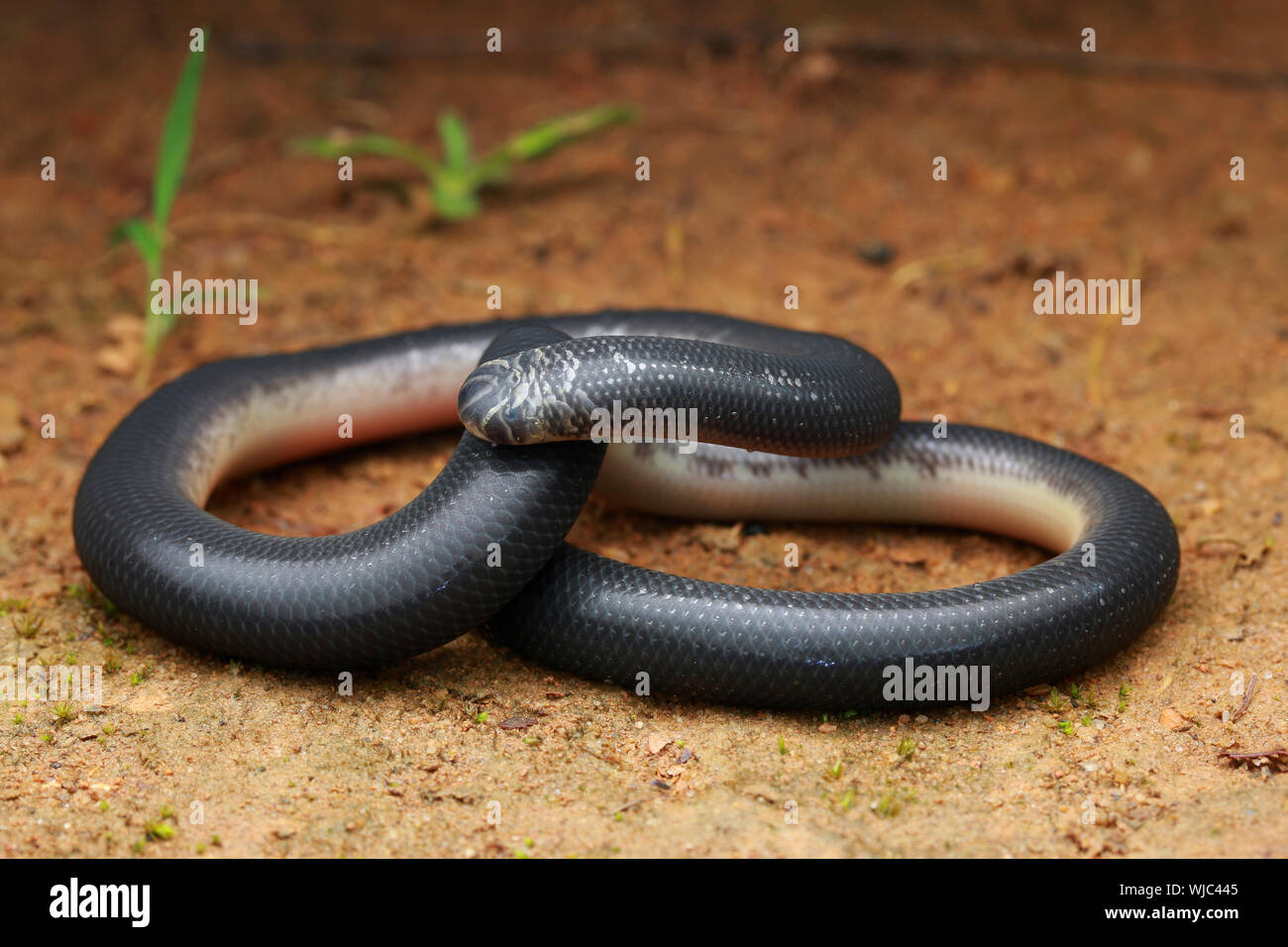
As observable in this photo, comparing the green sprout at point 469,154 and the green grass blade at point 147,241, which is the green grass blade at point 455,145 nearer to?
the green sprout at point 469,154

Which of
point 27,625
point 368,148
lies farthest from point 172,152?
point 27,625

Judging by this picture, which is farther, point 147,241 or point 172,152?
point 172,152

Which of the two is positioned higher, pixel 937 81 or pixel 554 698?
pixel 937 81

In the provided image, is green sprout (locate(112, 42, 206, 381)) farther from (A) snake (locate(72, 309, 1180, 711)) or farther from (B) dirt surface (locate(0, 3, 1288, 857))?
(A) snake (locate(72, 309, 1180, 711))

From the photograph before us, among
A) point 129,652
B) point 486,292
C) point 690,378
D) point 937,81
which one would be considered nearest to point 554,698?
point 690,378

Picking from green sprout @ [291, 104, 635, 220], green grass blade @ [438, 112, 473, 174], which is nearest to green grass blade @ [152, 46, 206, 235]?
green sprout @ [291, 104, 635, 220]

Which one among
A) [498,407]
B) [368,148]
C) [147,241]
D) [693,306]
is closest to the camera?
[498,407]

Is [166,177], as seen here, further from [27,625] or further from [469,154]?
[27,625]

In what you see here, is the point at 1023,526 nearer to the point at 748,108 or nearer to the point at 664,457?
the point at 664,457
